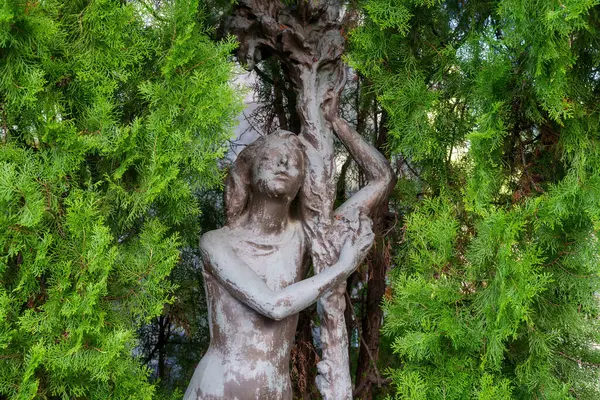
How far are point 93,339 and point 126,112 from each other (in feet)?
A: 2.40

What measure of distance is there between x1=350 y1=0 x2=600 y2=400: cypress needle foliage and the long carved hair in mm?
304

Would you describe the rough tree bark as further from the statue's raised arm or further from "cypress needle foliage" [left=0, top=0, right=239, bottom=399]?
"cypress needle foliage" [left=0, top=0, right=239, bottom=399]

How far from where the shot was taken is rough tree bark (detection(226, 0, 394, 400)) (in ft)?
7.34

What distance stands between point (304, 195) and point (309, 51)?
0.49 m

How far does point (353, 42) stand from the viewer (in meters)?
2.28

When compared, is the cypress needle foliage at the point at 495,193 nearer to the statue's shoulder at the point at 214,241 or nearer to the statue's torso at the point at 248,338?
the statue's torso at the point at 248,338

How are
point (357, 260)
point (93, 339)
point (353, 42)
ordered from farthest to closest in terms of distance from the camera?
point (353, 42), point (357, 260), point (93, 339)

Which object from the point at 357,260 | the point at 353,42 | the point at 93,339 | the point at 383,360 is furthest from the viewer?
the point at 383,360

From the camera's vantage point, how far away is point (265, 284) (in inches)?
81.7

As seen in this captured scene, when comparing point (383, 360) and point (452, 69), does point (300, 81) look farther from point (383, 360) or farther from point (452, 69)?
point (383, 360)

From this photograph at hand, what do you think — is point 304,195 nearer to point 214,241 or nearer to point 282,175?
point 282,175

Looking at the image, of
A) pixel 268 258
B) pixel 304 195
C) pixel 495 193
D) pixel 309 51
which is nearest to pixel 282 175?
pixel 304 195

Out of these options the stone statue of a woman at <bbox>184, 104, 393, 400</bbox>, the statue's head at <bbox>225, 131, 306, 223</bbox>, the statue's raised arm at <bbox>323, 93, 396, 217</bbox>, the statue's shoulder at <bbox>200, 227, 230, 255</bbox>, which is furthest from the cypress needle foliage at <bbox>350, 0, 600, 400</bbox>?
the statue's shoulder at <bbox>200, 227, 230, 255</bbox>

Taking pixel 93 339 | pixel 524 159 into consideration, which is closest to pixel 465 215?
pixel 524 159
